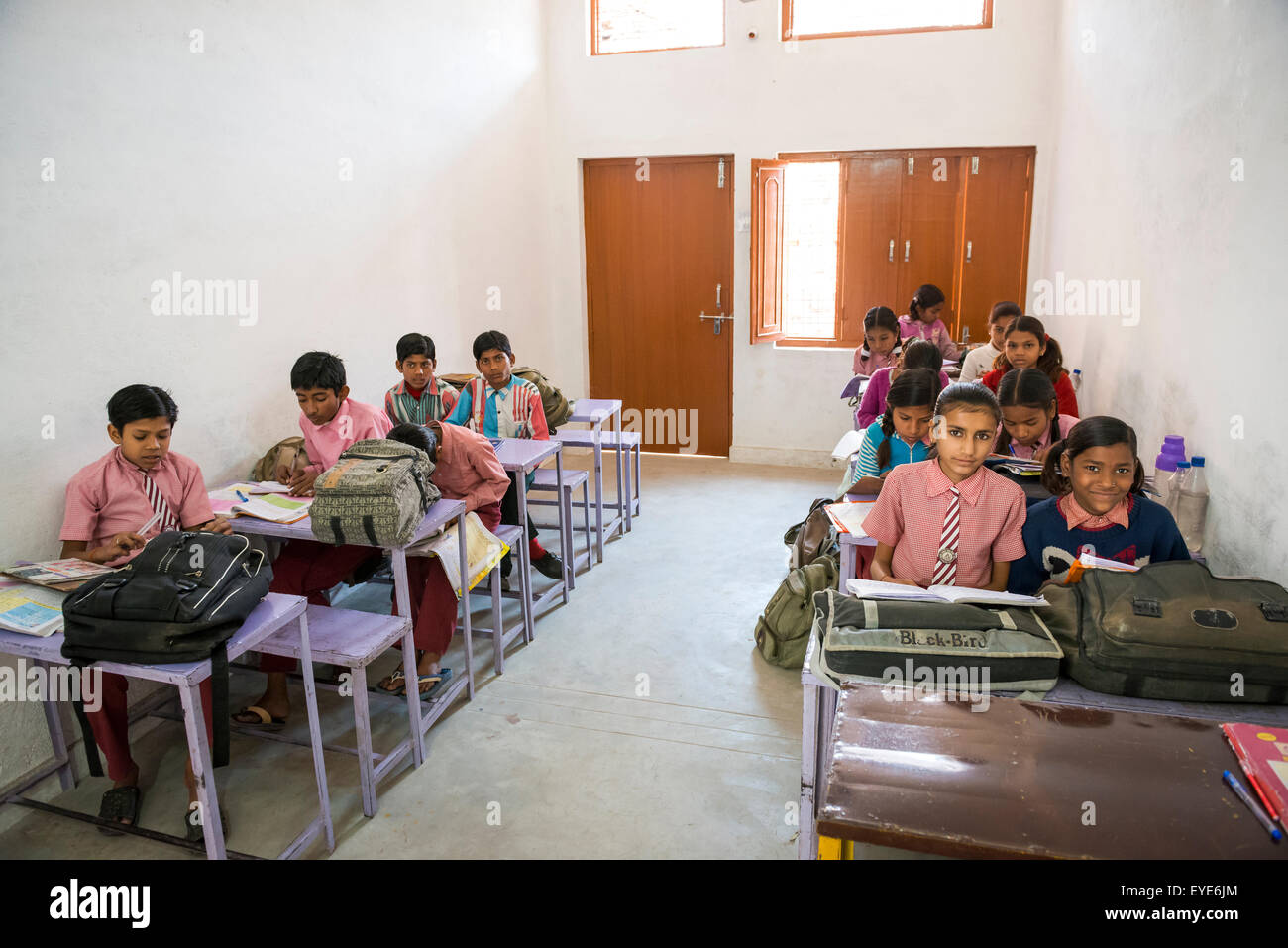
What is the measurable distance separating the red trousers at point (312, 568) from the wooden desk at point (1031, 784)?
7.10 feet

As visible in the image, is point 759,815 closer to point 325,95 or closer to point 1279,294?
point 1279,294

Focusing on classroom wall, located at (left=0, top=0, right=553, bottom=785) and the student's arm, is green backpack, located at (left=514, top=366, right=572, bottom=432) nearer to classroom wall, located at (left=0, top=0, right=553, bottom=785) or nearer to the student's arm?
classroom wall, located at (left=0, top=0, right=553, bottom=785)

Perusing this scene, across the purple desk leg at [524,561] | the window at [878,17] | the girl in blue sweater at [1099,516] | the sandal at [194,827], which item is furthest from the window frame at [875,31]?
the sandal at [194,827]

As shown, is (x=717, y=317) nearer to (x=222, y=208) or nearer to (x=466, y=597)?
(x=222, y=208)

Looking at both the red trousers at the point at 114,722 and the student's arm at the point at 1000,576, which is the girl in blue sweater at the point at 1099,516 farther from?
the red trousers at the point at 114,722

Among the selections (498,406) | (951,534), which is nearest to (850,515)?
(951,534)

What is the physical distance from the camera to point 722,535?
5121 mm

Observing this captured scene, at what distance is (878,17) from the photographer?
5965mm

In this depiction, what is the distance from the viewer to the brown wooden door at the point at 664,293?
21.6 feet

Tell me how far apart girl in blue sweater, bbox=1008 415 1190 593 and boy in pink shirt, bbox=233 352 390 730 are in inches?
89.1

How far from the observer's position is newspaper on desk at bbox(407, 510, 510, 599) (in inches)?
116

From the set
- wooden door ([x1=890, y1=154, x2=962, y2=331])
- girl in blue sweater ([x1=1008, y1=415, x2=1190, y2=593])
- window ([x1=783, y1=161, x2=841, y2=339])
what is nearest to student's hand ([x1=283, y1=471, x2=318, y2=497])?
girl in blue sweater ([x1=1008, y1=415, x2=1190, y2=593])

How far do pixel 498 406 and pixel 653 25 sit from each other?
3692mm
